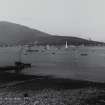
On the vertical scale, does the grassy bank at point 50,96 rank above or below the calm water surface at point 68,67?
above

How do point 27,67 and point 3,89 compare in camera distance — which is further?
point 27,67

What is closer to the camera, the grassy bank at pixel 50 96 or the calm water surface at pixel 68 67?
the grassy bank at pixel 50 96

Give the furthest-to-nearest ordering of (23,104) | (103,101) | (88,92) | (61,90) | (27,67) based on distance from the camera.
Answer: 1. (27,67)
2. (61,90)
3. (88,92)
4. (103,101)
5. (23,104)

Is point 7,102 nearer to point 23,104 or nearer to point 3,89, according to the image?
point 23,104

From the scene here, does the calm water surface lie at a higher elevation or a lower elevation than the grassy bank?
lower

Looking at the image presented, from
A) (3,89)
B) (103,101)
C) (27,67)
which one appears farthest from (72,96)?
(27,67)

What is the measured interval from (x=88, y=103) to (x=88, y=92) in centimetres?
506

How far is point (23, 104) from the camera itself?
21203 millimetres

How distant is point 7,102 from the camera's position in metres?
22.3

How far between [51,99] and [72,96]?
296cm

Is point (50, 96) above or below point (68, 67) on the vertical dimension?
above

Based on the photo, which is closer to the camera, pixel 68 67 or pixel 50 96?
pixel 50 96

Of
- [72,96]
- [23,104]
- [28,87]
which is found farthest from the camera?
[28,87]

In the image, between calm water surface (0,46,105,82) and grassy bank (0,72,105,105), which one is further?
calm water surface (0,46,105,82)
